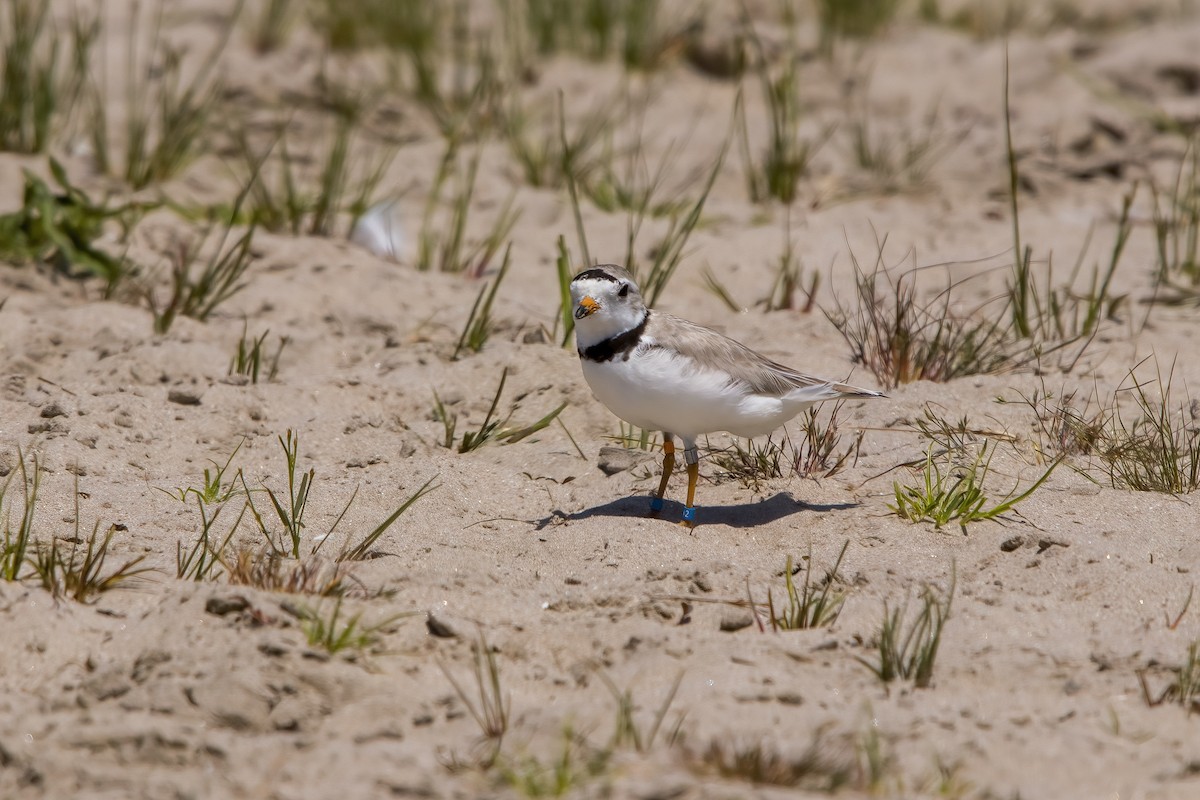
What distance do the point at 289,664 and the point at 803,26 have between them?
6673 millimetres

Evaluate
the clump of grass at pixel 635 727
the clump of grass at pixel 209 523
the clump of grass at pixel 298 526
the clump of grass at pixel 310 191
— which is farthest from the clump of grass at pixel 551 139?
the clump of grass at pixel 635 727

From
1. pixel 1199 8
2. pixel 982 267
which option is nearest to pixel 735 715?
pixel 982 267

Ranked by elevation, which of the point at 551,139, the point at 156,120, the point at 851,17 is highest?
the point at 851,17

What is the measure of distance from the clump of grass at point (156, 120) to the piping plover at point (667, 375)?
306cm

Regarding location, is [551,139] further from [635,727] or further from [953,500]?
[635,727]

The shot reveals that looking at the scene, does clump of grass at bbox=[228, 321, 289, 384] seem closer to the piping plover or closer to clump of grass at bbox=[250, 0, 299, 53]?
the piping plover

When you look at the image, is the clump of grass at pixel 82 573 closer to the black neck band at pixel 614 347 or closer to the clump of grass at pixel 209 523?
the clump of grass at pixel 209 523

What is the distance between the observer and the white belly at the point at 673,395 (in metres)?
4.09

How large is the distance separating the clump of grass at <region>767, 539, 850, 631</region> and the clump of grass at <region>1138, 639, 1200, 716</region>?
0.74 metres

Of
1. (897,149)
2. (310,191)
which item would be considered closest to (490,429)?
(310,191)

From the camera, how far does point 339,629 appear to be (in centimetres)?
340

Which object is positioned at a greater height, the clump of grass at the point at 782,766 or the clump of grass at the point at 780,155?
the clump of grass at the point at 780,155

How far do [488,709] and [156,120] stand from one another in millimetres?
5123

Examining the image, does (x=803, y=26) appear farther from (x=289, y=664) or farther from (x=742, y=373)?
(x=289, y=664)
